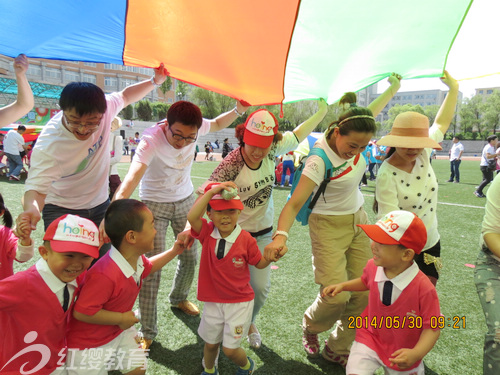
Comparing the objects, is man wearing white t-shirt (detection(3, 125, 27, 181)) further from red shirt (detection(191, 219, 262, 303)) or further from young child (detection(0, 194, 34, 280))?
red shirt (detection(191, 219, 262, 303))

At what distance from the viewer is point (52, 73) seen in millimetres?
58469

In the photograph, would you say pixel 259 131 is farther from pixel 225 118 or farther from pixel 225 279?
pixel 225 118

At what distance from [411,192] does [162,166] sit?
2.04m

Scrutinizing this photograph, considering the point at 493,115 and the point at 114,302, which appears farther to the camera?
the point at 493,115

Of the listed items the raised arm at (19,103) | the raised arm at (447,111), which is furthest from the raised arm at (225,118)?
the raised arm at (447,111)

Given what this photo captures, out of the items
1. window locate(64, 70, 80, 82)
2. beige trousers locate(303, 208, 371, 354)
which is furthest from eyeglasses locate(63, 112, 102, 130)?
window locate(64, 70, 80, 82)

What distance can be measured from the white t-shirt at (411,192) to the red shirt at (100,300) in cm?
181

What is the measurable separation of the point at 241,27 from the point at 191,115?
32.9 inches

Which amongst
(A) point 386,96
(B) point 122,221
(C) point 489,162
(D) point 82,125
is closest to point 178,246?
(B) point 122,221

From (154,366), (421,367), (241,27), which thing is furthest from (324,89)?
(154,366)

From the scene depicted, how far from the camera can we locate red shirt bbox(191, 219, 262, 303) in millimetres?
2480

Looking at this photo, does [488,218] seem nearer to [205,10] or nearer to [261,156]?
[261,156]

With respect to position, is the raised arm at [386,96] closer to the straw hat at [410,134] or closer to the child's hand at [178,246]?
the straw hat at [410,134]

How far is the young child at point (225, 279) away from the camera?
2446 millimetres
